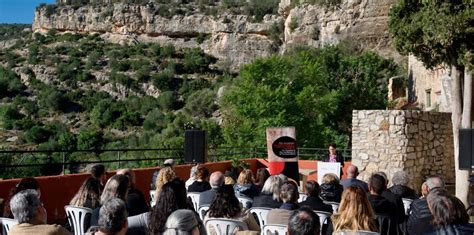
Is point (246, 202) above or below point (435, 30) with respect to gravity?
below

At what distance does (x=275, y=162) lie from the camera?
11797 mm

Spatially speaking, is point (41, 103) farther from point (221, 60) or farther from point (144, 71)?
point (221, 60)

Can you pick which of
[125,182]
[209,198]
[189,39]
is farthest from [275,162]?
[189,39]

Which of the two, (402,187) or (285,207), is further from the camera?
(402,187)

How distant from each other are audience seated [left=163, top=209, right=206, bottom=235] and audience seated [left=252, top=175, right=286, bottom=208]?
89.2 inches

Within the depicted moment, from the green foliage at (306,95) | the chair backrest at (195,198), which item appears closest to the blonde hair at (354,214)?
the chair backrest at (195,198)

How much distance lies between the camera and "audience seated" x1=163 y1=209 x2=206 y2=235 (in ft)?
11.7

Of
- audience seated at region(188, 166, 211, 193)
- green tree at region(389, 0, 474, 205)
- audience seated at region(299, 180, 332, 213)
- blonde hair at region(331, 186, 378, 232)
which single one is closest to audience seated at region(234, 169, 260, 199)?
audience seated at region(188, 166, 211, 193)

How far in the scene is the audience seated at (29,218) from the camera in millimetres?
3736

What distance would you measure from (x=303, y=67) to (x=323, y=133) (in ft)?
12.9

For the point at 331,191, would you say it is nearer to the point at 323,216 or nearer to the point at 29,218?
the point at 323,216

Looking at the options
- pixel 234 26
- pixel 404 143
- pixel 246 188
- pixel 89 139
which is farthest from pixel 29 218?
pixel 234 26

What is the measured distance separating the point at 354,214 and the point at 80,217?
2721 millimetres

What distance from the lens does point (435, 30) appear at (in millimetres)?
10719
